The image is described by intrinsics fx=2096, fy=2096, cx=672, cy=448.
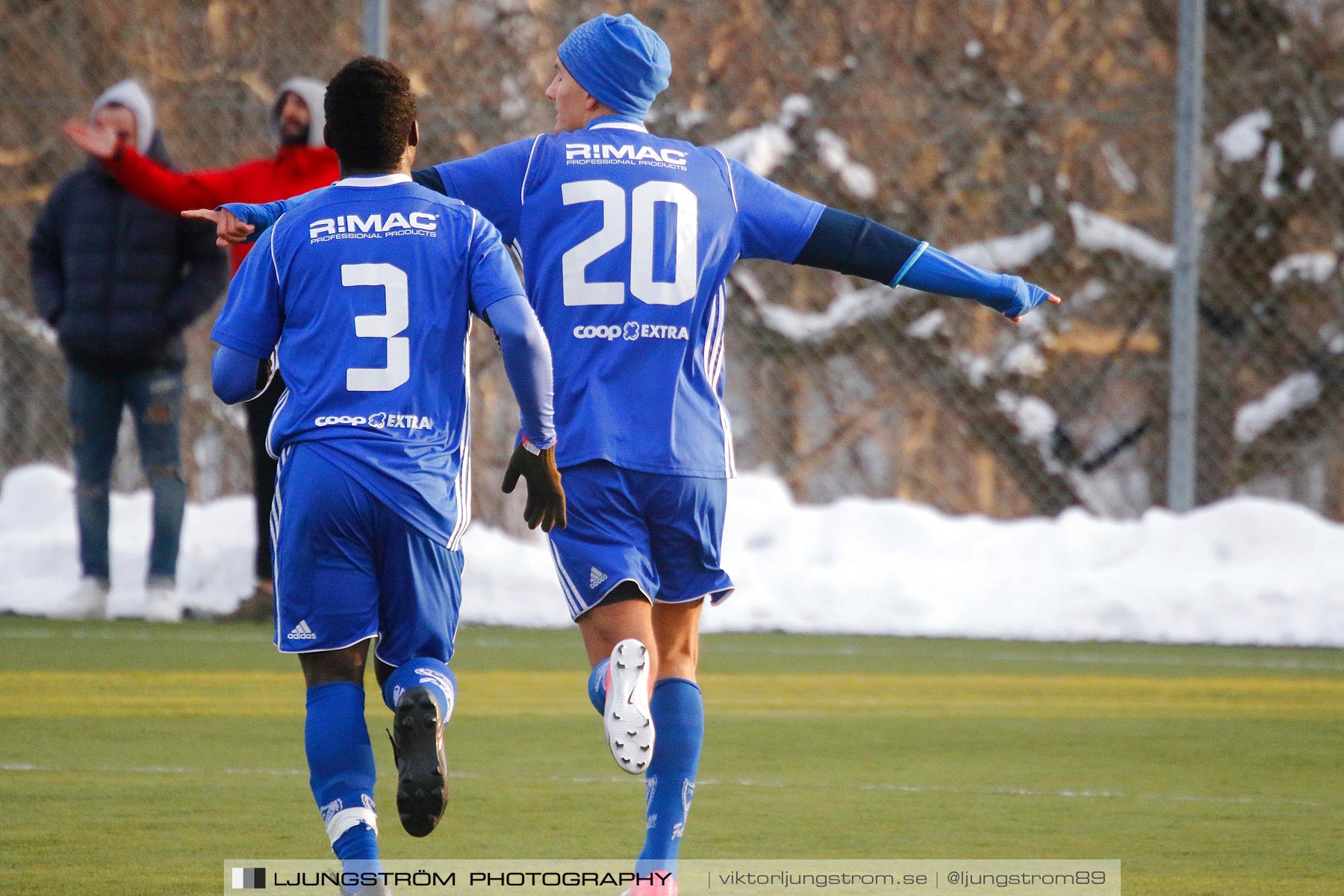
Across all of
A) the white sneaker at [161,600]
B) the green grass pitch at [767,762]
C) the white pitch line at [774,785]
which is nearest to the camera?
the green grass pitch at [767,762]

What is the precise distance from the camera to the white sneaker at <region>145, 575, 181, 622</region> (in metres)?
9.62

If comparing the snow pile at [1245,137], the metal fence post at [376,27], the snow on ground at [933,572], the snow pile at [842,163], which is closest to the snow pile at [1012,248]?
the snow pile at [842,163]

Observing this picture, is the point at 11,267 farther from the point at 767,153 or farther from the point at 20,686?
the point at 20,686

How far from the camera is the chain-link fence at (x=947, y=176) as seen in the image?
11.5 meters

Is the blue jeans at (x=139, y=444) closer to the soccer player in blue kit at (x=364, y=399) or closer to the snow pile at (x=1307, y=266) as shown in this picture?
the soccer player in blue kit at (x=364, y=399)

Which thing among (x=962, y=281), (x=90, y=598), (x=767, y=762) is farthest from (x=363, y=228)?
(x=90, y=598)

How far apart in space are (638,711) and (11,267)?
944 centimetres

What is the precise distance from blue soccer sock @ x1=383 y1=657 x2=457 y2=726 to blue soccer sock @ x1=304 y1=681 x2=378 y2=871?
7 cm

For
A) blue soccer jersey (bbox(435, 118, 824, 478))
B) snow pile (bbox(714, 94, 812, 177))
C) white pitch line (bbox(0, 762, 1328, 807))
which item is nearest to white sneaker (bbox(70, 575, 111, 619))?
white pitch line (bbox(0, 762, 1328, 807))

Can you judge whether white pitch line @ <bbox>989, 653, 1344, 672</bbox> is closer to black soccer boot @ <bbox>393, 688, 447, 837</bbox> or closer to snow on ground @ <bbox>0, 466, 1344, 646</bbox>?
snow on ground @ <bbox>0, 466, 1344, 646</bbox>

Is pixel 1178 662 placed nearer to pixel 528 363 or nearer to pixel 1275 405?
pixel 1275 405

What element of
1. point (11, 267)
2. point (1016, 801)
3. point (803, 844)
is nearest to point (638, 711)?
point (803, 844)

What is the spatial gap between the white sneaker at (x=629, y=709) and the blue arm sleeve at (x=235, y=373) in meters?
0.87

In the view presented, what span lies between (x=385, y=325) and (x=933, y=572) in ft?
22.1
